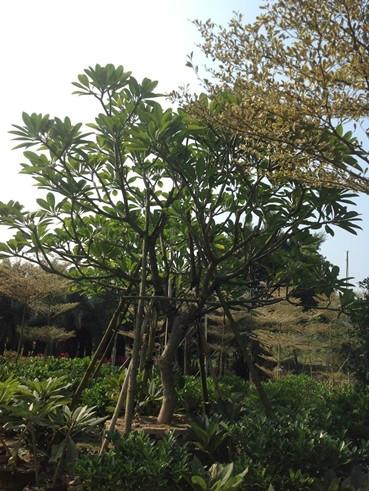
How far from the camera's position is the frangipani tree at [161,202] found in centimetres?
386

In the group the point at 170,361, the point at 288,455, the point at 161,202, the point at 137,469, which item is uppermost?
the point at 161,202

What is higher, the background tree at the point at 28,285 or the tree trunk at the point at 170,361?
the background tree at the point at 28,285

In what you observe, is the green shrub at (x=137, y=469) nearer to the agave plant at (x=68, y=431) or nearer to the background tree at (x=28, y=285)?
the agave plant at (x=68, y=431)

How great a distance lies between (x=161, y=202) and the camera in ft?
15.1

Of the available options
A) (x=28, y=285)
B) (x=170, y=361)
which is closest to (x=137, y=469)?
(x=170, y=361)

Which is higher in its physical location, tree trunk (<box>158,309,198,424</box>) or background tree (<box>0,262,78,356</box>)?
background tree (<box>0,262,78,356</box>)

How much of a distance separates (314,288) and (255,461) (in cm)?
209

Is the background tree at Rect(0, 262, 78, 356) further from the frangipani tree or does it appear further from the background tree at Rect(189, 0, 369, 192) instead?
the background tree at Rect(189, 0, 369, 192)

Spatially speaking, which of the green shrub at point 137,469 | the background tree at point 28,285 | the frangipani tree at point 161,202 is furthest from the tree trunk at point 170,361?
the background tree at point 28,285

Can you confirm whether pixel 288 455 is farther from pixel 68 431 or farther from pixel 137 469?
pixel 68 431

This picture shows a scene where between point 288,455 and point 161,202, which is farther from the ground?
point 161,202

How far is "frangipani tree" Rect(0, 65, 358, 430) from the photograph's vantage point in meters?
3.86

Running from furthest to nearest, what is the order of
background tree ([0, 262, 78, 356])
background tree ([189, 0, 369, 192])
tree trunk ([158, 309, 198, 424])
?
background tree ([0, 262, 78, 356]), tree trunk ([158, 309, 198, 424]), background tree ([189, 0, 369, 192])

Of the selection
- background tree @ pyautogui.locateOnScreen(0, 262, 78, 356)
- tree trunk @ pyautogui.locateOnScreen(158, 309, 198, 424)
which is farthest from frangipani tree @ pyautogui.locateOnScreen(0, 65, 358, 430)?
background tree @ pyautogui.locateOnScreen(0, 262, 78, 356)
